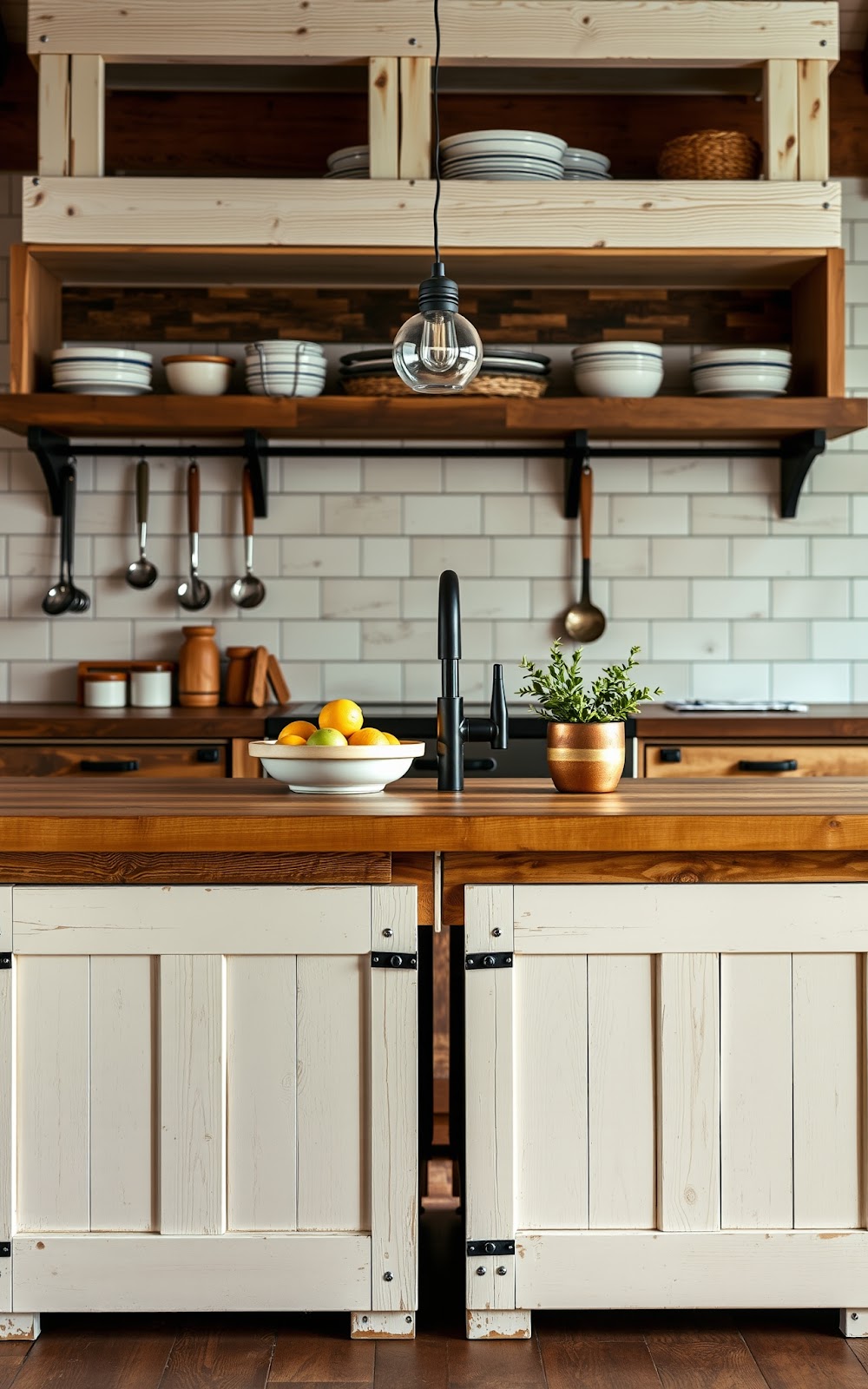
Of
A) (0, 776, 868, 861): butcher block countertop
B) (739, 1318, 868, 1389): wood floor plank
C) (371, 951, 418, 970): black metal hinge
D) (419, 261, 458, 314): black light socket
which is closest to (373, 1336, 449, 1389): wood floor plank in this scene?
(739, 1318, 868, 1389): wood floor plank

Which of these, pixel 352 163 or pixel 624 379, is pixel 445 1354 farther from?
pixel 352 163

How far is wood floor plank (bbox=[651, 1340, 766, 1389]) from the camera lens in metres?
1.96

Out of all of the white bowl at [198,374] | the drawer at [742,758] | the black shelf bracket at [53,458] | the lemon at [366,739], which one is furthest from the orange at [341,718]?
the black shelf bracket at [53,458]

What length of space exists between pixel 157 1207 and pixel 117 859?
543 millimetres

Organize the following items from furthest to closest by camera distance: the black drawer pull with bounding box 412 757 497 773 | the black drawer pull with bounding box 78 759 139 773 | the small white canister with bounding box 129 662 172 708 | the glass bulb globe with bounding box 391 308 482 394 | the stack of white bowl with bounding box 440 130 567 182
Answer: the small white canister with bounding box 129 662 172 708 → the stack of white bowl with bounding box 440 130 567 182 → the black drawer pull with bounding box 78 759 139 773 → the black drawer pull with bounding box 412 757 497 773 → the glass bulb globe with bounding box 391 308 482 394

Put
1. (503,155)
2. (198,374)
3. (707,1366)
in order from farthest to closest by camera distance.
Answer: (198,374) → (503,155) → (707,1366)

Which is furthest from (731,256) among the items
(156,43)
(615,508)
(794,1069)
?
(794,1069)

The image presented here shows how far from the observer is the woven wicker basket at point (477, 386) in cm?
371

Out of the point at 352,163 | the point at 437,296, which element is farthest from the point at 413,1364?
the point at 352,163

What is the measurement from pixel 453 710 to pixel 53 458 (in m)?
2.20

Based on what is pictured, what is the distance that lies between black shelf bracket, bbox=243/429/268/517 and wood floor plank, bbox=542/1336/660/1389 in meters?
2.61

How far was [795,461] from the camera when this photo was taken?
4062 millimetres

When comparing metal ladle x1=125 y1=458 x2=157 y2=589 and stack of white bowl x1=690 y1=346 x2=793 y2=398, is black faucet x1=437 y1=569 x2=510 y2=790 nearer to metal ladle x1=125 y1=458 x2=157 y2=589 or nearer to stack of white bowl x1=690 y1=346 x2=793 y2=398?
stack of white bowl x1=690 y1=346 x2=793 y2=398

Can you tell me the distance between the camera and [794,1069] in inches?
82.0
